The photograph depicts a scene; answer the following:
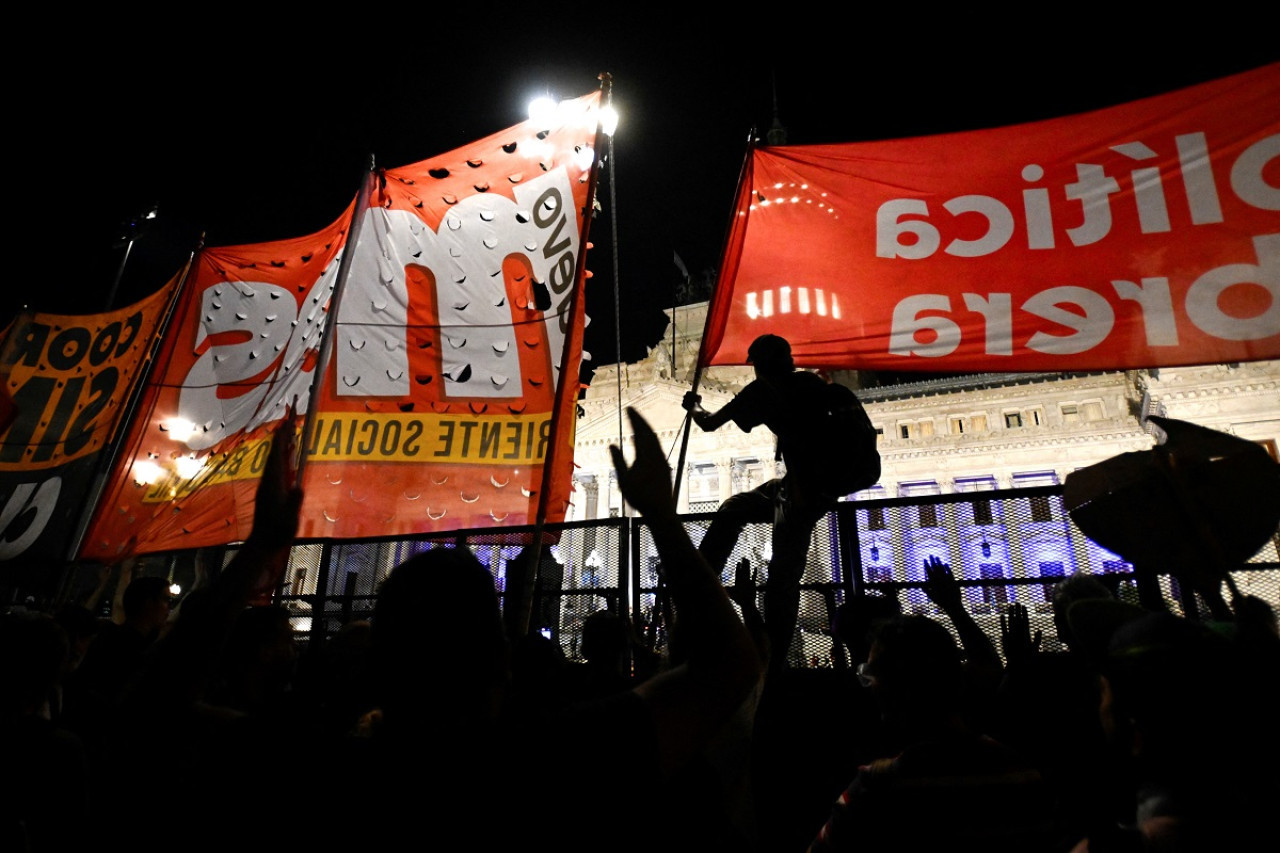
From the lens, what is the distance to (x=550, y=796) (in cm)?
126

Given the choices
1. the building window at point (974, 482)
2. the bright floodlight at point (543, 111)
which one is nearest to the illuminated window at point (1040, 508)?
the bright floodlight at point (543, 111)

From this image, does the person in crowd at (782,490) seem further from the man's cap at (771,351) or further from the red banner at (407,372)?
the red banner at (407,372)

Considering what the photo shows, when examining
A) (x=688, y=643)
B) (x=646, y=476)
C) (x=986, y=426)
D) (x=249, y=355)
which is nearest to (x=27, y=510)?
(x=249, y=355)

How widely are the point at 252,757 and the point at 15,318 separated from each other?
13522 millimetres

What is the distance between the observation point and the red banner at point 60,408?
8.95 m

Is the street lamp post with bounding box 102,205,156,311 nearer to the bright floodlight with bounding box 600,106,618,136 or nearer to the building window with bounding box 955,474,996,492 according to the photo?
the bright floodlight with bounding box 600,106,618,136

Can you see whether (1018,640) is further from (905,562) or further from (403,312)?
(403,312)

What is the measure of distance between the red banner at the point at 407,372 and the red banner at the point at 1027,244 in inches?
77.4

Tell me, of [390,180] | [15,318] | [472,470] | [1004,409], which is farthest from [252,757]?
[1004,409]

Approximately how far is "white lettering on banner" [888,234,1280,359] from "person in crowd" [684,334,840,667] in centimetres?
184

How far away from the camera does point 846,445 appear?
15.4 feet

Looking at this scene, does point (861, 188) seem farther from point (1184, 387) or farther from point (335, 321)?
point (1184, 387)

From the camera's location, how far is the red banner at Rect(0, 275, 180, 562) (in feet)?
29.3

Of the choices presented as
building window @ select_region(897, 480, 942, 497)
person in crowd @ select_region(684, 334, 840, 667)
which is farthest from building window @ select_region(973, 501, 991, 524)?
building window @ select_region(897, 480, 942, 497)
